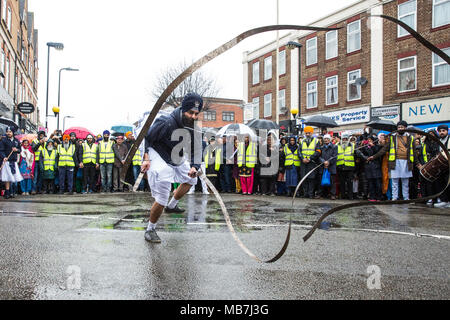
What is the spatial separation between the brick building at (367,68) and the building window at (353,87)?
6 cm

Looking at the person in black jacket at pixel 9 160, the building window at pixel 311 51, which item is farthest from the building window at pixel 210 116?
the person in black jacket at pixel 9 160

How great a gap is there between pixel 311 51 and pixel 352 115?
21.4 ft

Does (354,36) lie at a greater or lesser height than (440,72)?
greater

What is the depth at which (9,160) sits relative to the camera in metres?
12.3

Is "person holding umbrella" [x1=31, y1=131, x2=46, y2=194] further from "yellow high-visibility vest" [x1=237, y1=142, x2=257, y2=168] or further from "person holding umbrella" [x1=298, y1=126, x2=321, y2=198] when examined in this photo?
"person holding umbrella" [x1=298, y1=126, x2=321, y2=198]

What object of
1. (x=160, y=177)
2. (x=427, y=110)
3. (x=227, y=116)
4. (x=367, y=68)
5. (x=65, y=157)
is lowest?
(x=160, y=177)

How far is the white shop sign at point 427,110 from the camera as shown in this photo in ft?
69.1

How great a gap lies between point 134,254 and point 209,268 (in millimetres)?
977

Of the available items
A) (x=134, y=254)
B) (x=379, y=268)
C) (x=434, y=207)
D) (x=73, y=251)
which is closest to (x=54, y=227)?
(x=73, y=251)

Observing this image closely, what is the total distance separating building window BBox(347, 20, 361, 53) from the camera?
25.7m

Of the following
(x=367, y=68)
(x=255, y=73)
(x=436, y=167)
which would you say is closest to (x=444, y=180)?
(x=436, y=167)

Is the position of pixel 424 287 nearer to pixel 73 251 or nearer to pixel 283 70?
pixel 73 251

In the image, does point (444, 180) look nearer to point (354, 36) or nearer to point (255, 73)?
point (354, 36)
